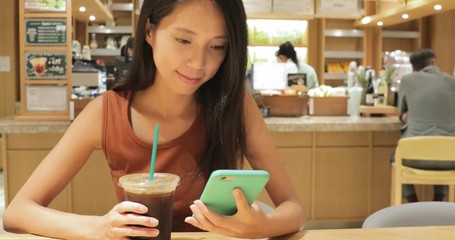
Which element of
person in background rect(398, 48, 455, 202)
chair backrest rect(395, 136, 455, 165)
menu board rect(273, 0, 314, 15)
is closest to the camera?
chair backrest rect(395, 136, 455, 165)

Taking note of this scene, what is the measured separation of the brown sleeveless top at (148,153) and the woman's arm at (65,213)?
4 cm

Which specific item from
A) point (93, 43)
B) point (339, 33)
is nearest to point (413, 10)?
point (339, 33)

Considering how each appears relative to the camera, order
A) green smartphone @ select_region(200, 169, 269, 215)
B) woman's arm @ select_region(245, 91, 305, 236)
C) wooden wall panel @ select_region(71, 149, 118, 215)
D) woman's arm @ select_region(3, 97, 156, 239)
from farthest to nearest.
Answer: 1. wooden wall panel @ select_region(71, 149, 118, 215)
2. woman's arm @ select_region(245, 91, 305, 236)
3. woman's arm @ select_region(3, 97, 156, 239)
4. green smartphone @ select_region(200, 169, 269, 215)

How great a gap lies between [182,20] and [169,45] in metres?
0.07

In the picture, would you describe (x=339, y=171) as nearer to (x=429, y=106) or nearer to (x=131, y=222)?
(x=429, y=106)

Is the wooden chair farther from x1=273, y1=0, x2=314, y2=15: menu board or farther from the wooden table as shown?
x1=273, y1=0, x2=314, y2=15: menu board

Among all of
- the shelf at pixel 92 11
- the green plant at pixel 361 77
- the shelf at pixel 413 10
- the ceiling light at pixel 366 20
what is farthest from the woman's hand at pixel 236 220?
the ceiling light at pixel 366 20

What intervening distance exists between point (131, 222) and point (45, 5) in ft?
10.6

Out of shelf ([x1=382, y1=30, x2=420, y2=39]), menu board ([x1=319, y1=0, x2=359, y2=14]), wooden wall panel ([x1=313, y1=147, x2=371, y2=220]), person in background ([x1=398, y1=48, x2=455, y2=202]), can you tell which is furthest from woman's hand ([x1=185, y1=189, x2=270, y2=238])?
shelf ([x1=382, y1=30, x2=420, y2=39])

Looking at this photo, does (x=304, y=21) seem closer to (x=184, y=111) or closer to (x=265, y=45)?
(x=265, y=45)

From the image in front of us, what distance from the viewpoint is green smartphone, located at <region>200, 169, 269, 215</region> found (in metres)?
1.02

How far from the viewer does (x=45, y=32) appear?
3.92 m

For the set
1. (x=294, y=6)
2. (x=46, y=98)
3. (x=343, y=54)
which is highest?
(x=294, y=6)

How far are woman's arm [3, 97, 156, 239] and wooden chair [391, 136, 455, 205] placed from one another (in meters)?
2.64
